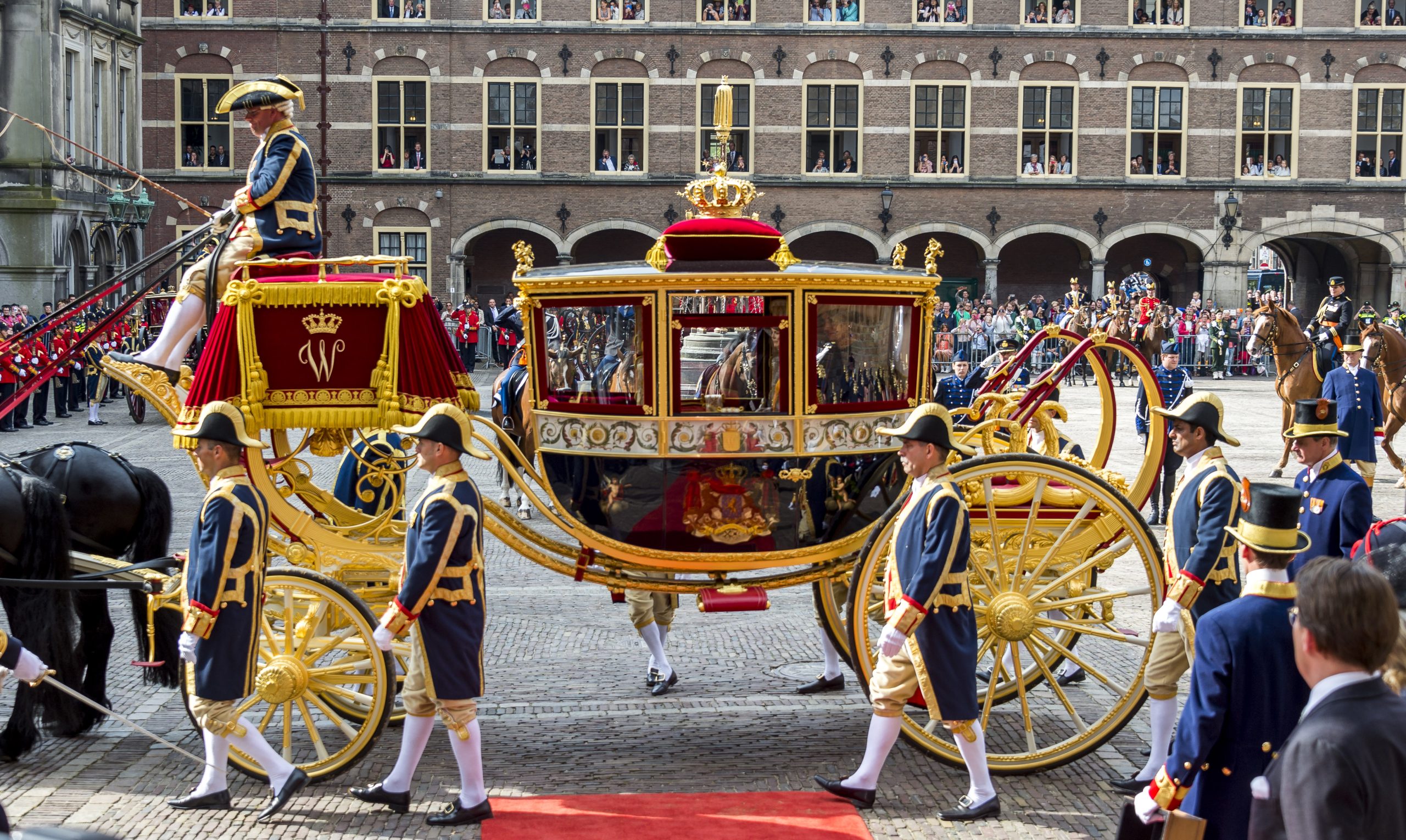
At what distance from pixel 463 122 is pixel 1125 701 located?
96.4ft

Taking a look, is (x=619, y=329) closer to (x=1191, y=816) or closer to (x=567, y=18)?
(x=1191, y=816)

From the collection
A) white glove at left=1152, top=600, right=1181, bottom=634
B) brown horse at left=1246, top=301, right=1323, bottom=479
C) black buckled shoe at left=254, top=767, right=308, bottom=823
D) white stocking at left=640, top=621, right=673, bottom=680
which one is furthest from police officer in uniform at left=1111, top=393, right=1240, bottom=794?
brown horse at left=1246, top=301, right=1323, bottom=479

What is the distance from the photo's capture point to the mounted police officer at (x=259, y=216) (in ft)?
22.4

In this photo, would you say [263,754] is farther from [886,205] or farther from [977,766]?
[886,205]

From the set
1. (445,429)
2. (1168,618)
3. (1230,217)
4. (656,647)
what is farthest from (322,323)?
(1230,217)

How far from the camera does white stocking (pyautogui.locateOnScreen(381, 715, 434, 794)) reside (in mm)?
5598

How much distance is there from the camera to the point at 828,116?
110 feet

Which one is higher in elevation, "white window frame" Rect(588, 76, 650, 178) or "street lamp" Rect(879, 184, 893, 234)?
"white window frame" Rect(588, 76, 650, 178)

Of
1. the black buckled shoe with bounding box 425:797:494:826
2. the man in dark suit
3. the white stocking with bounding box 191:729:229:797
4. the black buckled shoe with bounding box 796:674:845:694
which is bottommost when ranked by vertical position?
the black buckled shoe with bounding box 425:797:494:826

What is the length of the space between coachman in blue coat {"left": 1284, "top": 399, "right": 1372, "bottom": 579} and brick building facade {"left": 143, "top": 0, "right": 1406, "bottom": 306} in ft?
91.2

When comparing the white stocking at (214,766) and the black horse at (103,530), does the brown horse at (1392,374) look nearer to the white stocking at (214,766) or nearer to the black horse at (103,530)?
the black horse at (103,530)

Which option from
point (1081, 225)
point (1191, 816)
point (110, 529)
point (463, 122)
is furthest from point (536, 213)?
point (1191, 816)

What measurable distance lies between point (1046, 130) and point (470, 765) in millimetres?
30616

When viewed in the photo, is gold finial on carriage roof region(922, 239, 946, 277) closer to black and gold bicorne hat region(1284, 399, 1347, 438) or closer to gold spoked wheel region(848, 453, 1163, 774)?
gold spoked wheel region(848, 453, 1163, 774)
